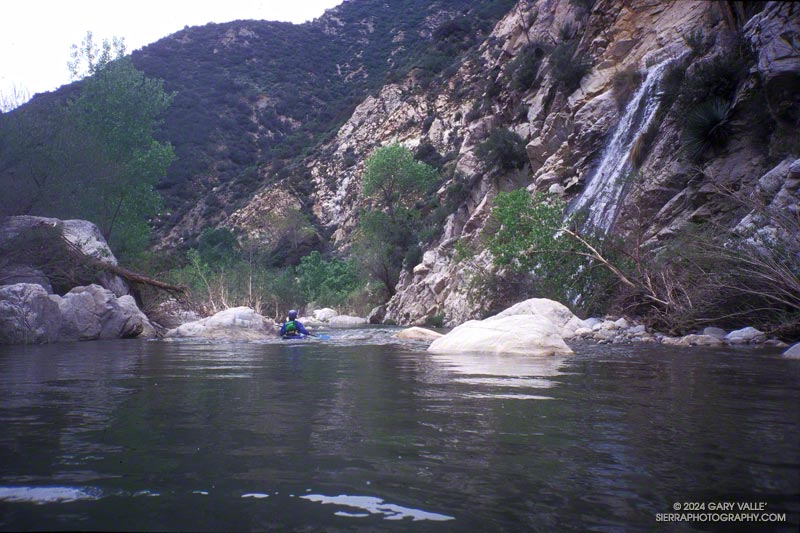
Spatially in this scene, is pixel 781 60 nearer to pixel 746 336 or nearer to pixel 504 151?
pixel 746 336

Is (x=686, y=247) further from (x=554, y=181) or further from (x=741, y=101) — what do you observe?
(x=554, y=181)

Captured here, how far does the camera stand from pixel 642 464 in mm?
2834

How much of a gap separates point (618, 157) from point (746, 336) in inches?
492

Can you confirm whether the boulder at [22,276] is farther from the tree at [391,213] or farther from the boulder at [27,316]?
the tree at [391,213]

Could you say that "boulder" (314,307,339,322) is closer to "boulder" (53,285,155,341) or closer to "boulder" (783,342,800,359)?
"boulder" (53,285,155,341)

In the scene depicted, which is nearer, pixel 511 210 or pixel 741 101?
pixel 741 101

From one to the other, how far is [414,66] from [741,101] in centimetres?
5046

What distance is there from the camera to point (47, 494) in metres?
2.40

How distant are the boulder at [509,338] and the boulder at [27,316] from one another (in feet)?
31.7

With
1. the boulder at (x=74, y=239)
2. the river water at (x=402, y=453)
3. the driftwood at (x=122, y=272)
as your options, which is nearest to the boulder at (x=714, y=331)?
the river water at (x=402, y=453)

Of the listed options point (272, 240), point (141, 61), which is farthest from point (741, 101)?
point (141, 61)

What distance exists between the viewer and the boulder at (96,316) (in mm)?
14852

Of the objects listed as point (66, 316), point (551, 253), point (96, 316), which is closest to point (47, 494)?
point (551, 253)

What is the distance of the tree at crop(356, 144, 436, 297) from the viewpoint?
38750 mm
